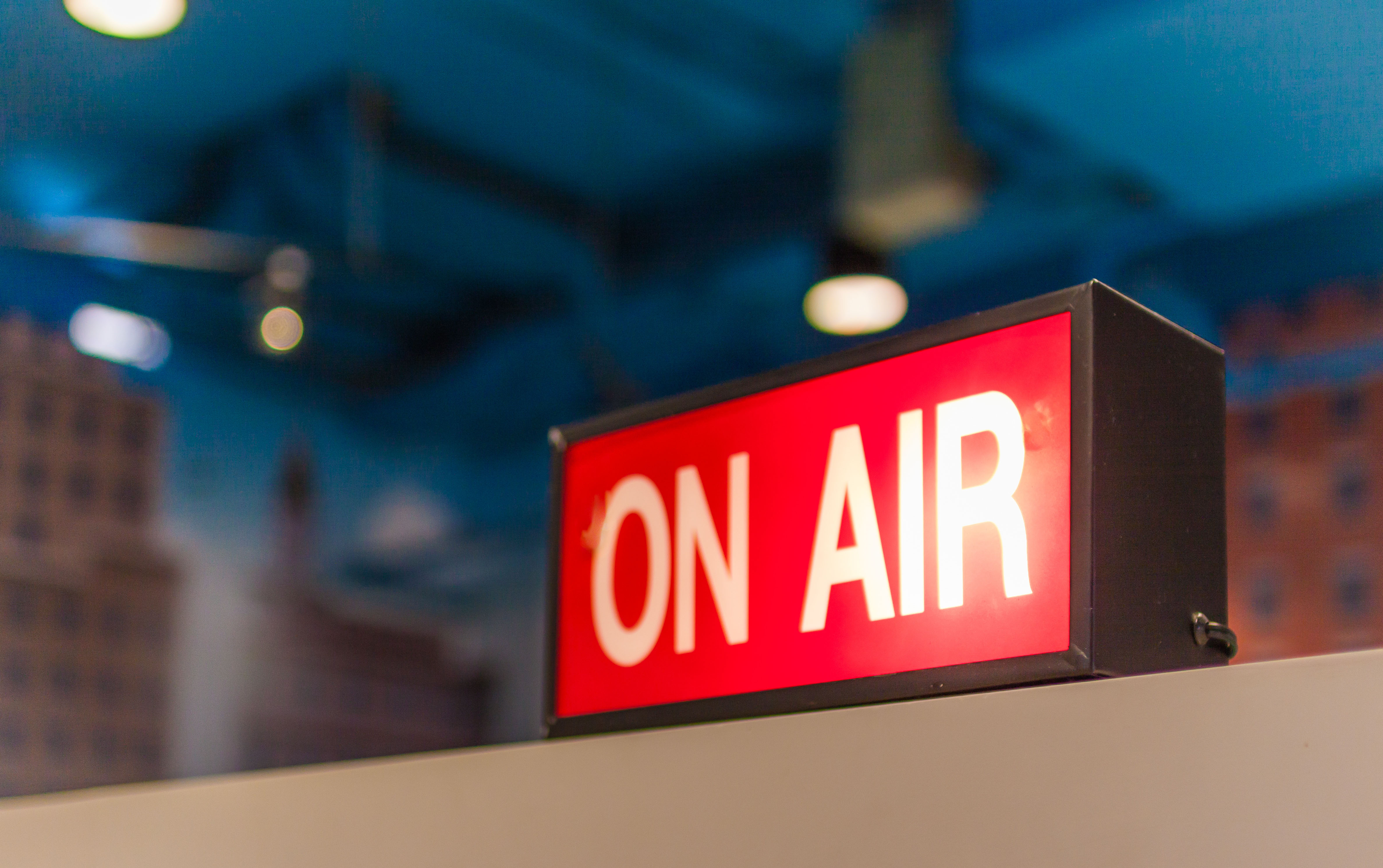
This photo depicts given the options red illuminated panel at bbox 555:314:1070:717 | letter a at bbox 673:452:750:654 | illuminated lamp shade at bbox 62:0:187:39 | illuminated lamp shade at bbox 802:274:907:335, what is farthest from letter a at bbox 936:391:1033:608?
illuminated lamp shade at bbox 802:274:907:335

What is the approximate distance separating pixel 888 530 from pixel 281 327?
344cm

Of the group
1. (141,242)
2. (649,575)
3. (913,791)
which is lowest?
(913,791)

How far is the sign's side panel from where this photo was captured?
64 cm

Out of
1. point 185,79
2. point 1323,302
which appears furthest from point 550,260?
point 1323,302

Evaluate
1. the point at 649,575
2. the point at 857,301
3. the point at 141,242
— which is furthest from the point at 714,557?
the point at 141,242

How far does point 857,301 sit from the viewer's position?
381cm

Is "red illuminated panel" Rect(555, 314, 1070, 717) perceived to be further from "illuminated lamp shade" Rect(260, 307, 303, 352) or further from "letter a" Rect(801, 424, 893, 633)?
"illuminated lamp shade" Rect(260, 307, 303, 352)

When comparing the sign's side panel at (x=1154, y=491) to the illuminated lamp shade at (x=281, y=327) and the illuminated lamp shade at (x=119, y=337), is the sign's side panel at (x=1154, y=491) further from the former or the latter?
the illuminated lamp shade at (x=119, y=337)

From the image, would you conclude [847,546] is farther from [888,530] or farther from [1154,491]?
[1154,491]

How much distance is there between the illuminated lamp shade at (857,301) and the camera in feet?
12.4

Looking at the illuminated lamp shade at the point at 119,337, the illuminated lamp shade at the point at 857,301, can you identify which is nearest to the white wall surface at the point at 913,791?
the illuminated lamp shade at the point at 857,301

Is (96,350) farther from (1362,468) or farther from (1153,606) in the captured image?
(1362,468)

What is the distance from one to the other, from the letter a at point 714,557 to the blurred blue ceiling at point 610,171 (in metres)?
2.64

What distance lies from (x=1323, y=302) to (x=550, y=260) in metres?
3.02
